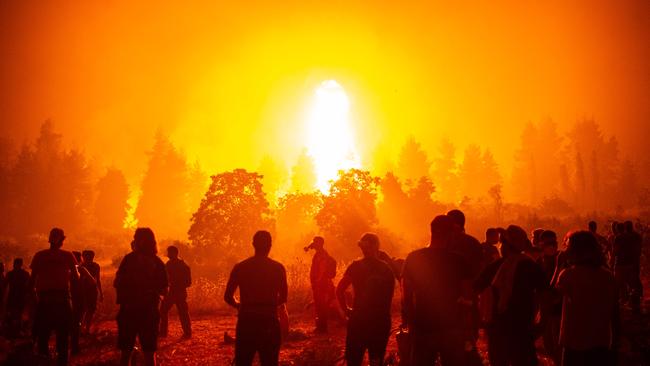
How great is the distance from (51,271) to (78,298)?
3167 mm

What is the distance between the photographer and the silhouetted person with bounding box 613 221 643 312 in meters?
12.8

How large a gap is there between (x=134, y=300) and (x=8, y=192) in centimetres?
7997

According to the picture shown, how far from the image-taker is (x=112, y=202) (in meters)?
78.6

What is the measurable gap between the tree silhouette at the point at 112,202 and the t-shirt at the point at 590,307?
81607 mm

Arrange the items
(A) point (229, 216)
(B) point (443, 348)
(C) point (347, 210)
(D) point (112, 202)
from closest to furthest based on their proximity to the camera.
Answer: (B) point (443, 348)
(A) point (229, 216)
(C) point (347, 210)
(D) point (112, 202)

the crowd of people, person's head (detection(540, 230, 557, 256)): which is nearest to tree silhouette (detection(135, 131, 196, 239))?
the crowd of people

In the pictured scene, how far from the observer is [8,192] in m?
70.7

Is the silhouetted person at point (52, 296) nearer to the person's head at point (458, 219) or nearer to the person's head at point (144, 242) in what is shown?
the person's head at point (144, 242)

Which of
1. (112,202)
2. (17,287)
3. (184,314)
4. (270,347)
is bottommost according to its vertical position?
(184,314)

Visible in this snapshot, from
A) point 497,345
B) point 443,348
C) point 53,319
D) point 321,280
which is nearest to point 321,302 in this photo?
point 321,280

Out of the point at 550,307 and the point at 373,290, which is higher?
the point at 373,290

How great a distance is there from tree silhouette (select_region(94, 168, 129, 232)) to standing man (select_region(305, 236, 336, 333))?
240 ft

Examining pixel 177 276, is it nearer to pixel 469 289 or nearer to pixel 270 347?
pixel 270 347

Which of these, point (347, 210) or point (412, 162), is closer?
point (347, 210)
